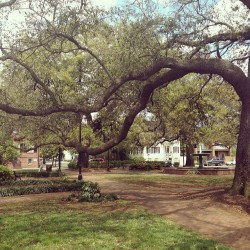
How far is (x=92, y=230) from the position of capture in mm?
9172

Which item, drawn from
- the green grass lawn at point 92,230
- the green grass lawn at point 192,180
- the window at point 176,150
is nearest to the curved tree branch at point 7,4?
the green grass lawn at point 92,230

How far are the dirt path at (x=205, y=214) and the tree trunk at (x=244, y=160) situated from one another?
122 centimetres

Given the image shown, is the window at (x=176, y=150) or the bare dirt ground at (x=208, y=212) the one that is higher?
the window at (x=176, y=150)

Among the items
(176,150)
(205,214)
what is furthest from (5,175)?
(176,150)

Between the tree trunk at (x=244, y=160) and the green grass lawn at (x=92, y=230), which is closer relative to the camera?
the green grass lawn at (x=92, y=230)

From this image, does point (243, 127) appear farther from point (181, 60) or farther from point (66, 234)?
point (66, 234)

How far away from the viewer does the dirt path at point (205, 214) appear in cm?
904

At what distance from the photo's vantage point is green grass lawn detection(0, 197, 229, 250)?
7.97 meters

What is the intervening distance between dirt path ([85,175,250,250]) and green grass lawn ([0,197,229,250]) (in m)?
0.59

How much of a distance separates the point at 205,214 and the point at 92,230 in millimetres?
4307

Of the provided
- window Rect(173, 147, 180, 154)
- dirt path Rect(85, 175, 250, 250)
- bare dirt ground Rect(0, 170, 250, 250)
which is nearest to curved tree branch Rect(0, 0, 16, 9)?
bare dirt ground Rect(0, 170, 250, 250)

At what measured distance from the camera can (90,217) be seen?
1112 cm

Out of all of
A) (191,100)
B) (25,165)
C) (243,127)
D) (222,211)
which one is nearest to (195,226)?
(222,211)

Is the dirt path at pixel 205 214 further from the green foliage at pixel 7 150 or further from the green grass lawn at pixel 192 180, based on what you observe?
the green foliage at pixel 7 150
